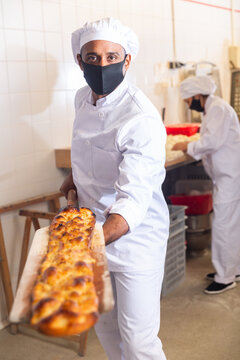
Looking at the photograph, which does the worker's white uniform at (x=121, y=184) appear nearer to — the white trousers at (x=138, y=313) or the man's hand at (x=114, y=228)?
the white trousers at (x=138, y=313)

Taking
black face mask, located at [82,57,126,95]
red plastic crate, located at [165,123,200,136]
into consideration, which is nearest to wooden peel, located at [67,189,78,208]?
black face mask, located at [82,57,126,95]

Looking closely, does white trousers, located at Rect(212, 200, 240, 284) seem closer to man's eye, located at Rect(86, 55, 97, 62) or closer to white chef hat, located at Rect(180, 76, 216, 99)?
white chef hat, located at Rect(180, 76, 216, 99)

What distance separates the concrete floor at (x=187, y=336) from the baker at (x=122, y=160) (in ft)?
2.79

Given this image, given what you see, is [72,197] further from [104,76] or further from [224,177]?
[224,177]

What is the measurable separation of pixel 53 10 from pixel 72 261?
2.47m

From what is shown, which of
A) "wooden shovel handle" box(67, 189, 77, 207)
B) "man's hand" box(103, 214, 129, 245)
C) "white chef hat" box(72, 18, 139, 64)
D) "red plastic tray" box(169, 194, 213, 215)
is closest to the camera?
"man's hand" box(103, 214, 129, 245)

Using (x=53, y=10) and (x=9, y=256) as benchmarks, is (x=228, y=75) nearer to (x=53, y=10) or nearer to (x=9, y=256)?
(x=53, y=10)

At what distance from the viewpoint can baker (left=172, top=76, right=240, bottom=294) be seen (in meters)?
3.34

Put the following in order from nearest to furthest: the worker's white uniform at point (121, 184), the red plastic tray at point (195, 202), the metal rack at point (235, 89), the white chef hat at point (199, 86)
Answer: the worker's white uniform at point (121, 184), the white chef hat at point (199, 86), the red plastic tray at point (195, 202), the metal rack at point (235, 89)

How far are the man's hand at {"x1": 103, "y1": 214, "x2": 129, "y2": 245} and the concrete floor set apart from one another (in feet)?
4.70

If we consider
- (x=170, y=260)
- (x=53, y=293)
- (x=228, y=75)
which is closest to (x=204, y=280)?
(x=170, y=260)

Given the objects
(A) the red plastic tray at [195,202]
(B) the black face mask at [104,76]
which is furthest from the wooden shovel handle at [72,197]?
(A) the red plastic tray at [195,202]

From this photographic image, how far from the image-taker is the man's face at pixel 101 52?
5.88 ft

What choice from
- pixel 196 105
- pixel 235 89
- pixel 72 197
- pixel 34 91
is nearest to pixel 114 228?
pixel 72 197
